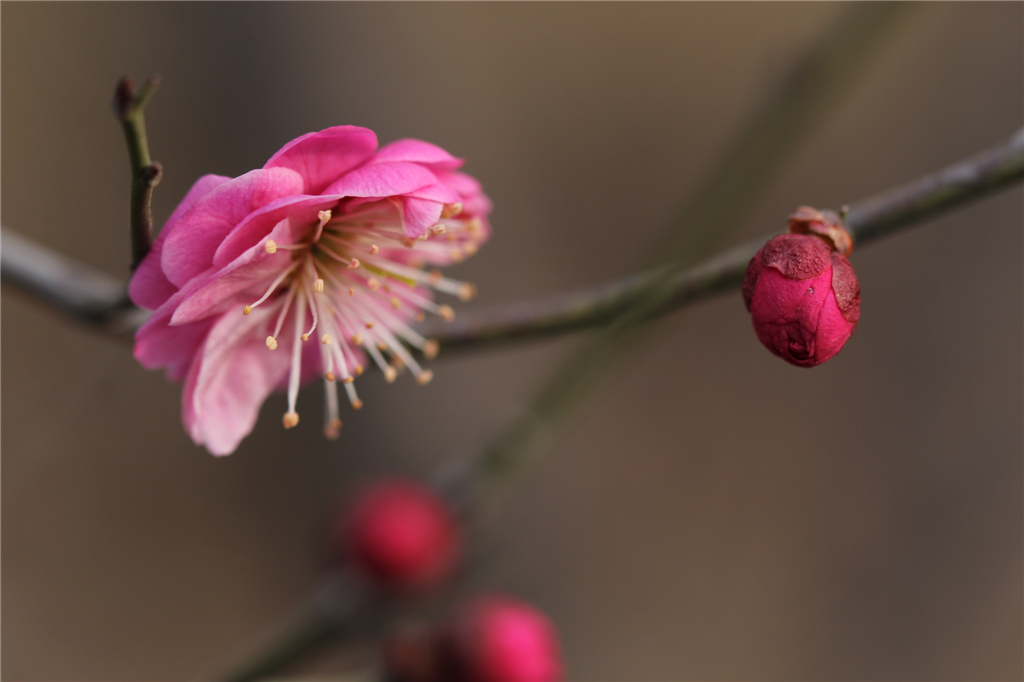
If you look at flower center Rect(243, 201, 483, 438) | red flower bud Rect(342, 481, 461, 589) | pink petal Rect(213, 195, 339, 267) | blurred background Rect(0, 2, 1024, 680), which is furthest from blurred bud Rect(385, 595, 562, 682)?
blurred background Rect(0, 2, 1024, 680)

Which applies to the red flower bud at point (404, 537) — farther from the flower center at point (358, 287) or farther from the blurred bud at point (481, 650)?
the flower center at point (358, 287)

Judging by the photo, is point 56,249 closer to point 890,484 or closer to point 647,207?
point 647,207

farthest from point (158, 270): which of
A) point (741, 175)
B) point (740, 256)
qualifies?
point (741, 175)

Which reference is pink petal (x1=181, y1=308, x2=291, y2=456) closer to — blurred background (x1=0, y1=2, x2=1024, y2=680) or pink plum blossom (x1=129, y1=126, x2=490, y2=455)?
pink plum blossom (x1=129, y1=126, x2=490, y2=455)

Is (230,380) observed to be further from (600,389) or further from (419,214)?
(600,389)

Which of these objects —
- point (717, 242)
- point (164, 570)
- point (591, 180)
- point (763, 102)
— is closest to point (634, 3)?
point (591, 180)
